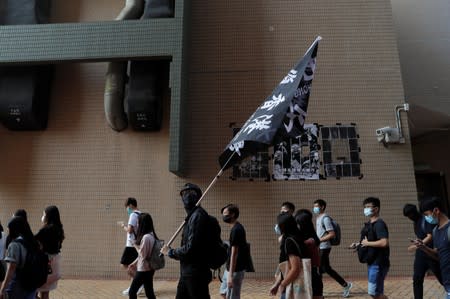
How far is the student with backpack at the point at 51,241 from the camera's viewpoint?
4.77 metres

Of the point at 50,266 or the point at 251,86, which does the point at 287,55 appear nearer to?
the point at 251,86

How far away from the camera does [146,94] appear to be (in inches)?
373

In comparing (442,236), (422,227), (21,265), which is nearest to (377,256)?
(442,236)

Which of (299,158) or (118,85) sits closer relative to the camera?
(299,158)

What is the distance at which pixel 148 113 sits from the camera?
371 inches

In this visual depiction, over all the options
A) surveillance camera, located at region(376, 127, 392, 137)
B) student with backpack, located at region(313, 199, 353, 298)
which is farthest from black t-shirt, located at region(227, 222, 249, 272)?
surveillance camera, located at region(376, 127, 392, 137)

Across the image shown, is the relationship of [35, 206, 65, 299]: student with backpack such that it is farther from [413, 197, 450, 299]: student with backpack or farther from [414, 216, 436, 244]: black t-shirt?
[414, 216, 436, 244]: black t-shirt

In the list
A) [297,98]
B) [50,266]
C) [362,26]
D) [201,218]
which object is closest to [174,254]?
[201,218]

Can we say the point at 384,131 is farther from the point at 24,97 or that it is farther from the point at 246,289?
the point at 24,97

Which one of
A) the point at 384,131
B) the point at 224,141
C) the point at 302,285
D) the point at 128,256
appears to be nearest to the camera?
the point at 302,285

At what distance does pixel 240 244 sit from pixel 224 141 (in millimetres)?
4867

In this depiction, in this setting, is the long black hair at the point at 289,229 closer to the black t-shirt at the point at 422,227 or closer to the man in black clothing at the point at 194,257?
the man in black clothing at the point at 194,257

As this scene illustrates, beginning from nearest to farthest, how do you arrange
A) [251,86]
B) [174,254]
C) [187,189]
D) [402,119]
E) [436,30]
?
1. [174,254]
2. [187,189]
3. [402,119]
4. [251,86]
5. [436,30]

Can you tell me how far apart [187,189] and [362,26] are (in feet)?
25.6
